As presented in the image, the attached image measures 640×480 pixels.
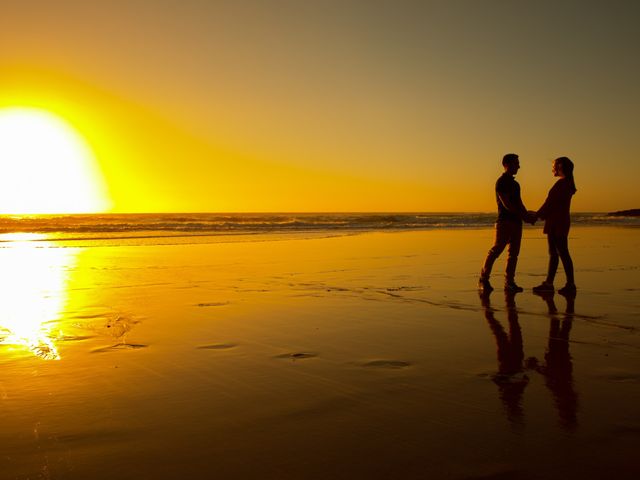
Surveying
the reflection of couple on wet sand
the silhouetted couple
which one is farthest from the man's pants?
the reflection of couple on wet sand

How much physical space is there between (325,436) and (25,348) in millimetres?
3068

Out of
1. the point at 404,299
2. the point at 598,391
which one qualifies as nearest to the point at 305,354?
the point at 598,391

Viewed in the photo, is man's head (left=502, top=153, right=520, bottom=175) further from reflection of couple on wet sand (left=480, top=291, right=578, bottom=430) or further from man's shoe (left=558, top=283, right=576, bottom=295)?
reflection of couple on wet sand (left=480, top=291, right=578, bottom=430)

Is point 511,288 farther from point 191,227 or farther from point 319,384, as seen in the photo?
point 191,227

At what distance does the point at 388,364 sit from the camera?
4117mm

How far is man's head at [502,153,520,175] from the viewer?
339 inches

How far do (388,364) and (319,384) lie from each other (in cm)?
71

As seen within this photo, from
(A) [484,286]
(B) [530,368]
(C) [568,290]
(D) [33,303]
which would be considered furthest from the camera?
(A) [484,286]

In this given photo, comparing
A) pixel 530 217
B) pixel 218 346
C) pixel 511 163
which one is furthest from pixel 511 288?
pixel 218 346

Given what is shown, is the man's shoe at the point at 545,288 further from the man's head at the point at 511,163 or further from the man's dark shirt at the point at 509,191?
the man's head at the point at 511,163

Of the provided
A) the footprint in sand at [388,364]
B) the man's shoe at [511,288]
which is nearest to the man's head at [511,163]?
the man's shoe at [511,288]

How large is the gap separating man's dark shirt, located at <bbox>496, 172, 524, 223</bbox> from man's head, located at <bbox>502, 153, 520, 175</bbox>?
7 cm

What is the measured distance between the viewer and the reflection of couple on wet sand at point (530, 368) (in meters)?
3.12

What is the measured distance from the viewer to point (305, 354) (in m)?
4.42
